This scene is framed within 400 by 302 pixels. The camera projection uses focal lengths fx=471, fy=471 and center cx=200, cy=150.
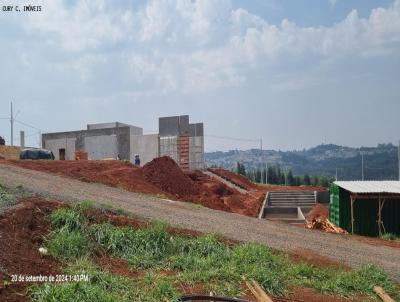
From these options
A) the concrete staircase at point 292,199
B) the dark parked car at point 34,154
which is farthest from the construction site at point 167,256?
the concrete staircase at point 292,199

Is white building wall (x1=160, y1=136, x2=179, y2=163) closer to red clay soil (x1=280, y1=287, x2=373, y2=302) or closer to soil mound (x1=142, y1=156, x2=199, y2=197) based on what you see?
soil mound (x1=142, y1=156, x2=199, y2=197)

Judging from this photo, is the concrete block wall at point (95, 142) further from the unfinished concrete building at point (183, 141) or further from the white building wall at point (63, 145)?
the unfinished concrete building at point (183, 141)

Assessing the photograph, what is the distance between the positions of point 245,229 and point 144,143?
106 feet

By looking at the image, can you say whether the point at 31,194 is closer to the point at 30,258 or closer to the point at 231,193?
the point at 30,258

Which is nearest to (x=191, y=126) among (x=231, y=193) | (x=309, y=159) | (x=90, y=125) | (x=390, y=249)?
(x=231, y=193)

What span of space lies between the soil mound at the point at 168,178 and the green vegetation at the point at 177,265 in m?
14.7

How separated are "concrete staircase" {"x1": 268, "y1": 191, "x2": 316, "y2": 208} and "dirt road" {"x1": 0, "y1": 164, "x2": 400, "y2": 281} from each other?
1717cm

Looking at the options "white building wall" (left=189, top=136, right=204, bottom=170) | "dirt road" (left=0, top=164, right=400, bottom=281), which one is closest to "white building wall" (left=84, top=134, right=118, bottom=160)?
"white building wall" (left=189, top=136, right=204, bottom=170)

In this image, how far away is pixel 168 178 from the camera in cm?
2564

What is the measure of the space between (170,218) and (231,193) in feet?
60.6

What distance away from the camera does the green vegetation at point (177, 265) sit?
7.11 metres

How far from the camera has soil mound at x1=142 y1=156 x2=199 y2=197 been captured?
81.4ft

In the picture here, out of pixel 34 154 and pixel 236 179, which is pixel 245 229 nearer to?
pixel 34 154

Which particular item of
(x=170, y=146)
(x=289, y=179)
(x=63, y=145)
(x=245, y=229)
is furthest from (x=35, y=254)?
(x=289, y=179)
